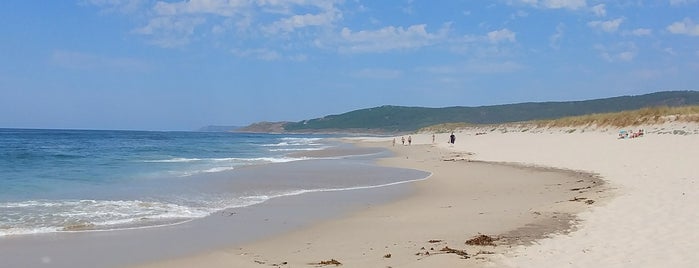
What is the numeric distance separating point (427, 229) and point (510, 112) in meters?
155

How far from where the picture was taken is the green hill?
118000 millimetres

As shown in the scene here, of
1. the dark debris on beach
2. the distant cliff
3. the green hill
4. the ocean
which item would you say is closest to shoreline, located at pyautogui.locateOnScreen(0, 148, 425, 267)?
the ocean

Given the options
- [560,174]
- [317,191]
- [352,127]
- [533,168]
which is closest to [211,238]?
[317,191]

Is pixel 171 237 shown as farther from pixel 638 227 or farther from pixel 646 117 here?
pixel 646 117

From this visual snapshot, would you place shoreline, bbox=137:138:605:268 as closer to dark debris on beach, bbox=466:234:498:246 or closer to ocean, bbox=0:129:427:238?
dark debris on beach, bbox=466:234:498:246

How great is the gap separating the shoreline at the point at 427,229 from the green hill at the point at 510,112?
10013cm

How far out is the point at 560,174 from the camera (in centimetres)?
1800

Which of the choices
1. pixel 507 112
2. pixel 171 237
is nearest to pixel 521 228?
pixel 171 237

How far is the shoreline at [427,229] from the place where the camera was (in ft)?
23.4

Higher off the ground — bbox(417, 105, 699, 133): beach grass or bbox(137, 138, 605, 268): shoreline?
bbox(417, 105, 699, 133): beach grass

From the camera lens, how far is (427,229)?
9172 mm

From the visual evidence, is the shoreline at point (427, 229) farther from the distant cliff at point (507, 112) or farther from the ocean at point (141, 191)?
the distant cliff at point (507, 112)

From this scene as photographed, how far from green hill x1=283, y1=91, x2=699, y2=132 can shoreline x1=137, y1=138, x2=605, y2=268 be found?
3942 inches

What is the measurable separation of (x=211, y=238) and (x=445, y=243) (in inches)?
144
